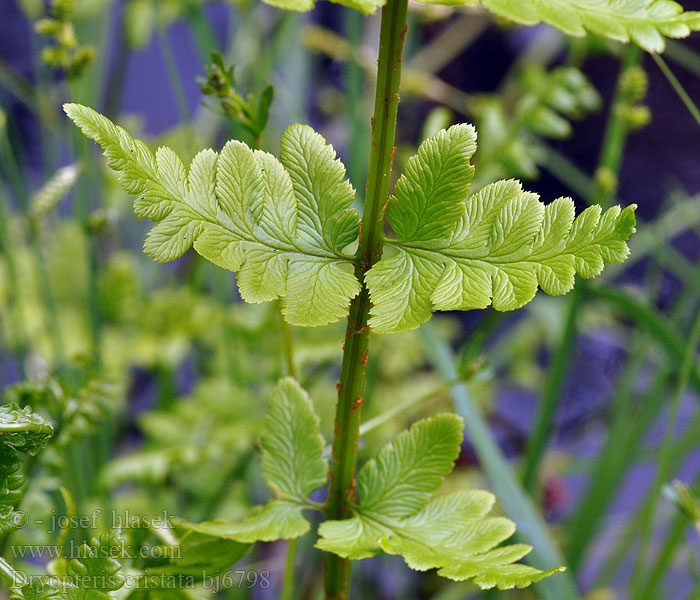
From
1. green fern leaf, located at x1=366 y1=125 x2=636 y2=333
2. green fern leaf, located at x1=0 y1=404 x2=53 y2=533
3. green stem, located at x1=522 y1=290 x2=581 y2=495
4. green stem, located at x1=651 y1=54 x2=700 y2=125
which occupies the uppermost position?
green stem, located at x1=651 y1=54 x2=700 y2=125

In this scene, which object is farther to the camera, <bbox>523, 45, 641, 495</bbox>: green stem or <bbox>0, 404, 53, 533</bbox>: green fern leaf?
<bbox>523, 45, 641, 495</bbox>: green stem

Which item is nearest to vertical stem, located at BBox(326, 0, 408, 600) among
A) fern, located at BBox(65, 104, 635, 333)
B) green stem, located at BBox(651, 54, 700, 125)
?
fern, located at BBox(65, 104, 635, 333)

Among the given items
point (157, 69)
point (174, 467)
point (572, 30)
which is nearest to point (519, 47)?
point (157, 69)

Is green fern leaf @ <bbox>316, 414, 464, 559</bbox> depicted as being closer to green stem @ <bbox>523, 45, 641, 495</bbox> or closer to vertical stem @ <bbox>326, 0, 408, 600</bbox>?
vertical stem @ <bbox>326, 0, 408, 600</bbox>

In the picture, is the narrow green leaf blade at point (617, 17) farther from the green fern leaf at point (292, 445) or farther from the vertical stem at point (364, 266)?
the green fern leaf at point (292, 445)

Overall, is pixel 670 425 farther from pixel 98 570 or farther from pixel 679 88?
pixel 98 570

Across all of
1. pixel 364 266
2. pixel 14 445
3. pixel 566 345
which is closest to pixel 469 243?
pixel 364 266

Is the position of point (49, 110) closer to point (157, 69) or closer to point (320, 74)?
point (157, 69)

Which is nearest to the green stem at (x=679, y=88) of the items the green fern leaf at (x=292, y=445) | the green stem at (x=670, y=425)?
the green stem at (x=670, y=425)
